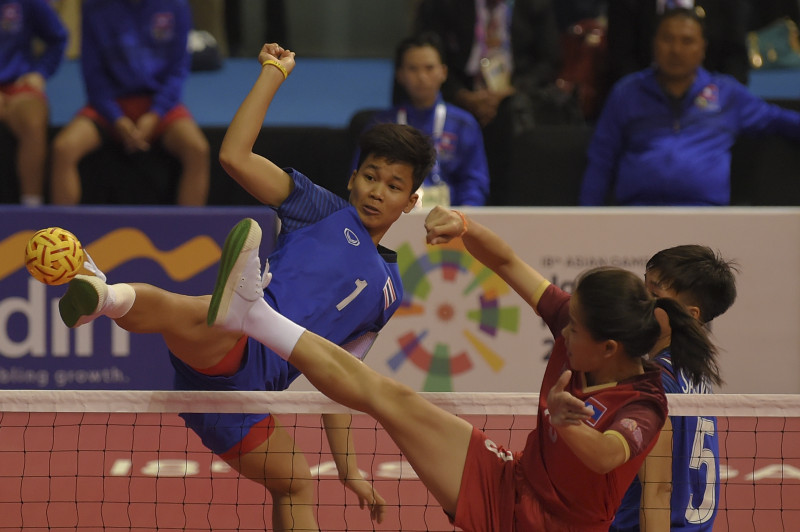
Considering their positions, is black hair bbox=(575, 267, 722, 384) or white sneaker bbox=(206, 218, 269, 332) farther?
white sneaker bbox=(206, 218, 269, 332)

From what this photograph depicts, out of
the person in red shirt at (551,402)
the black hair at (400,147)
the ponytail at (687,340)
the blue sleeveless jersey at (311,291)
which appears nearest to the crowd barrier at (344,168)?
the black hair at (400,147)

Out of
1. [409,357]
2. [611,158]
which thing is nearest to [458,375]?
[409,357]

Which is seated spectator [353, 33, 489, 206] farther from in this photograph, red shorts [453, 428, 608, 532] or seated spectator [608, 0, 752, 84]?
red shorts [453, 428, 608, 532]

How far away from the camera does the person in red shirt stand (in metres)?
3.46

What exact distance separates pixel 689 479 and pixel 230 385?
1.78 m

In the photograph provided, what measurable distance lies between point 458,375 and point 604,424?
3.90 metres

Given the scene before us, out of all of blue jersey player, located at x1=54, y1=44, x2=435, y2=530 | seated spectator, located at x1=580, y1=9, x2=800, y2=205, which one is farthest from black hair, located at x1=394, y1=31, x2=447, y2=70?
blue jersey player, located at x1=54, y1=44, x2=435, y2=530

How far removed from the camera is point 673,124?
8.26 metres

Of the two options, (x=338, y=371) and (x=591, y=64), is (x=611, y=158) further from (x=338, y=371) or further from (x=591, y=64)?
(x=338, y=371)

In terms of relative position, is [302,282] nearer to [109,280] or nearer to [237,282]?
[237,282]

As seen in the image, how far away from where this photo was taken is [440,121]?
27.7 feet

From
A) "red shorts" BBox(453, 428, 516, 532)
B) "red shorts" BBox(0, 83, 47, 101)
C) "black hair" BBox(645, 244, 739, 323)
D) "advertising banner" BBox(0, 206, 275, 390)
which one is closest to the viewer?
"red shorts" BBox(453, 428, 516, 532)

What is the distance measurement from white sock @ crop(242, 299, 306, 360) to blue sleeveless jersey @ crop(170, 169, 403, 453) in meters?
0.44

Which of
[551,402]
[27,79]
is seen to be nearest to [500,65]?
[27,79]
